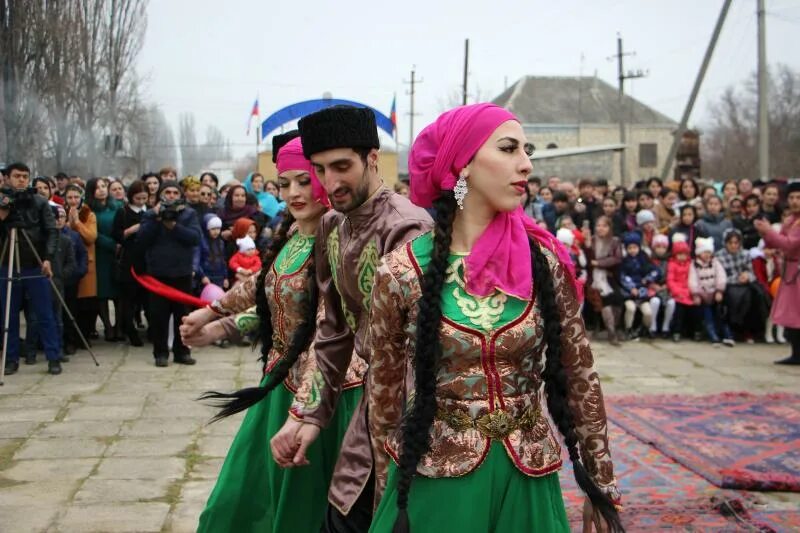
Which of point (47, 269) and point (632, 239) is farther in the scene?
point (632, 239)

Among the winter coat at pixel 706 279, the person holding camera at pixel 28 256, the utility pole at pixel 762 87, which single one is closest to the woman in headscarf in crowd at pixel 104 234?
the person holding camera at pixel 28 256

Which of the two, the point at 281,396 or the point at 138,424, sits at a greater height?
the point at 281,396

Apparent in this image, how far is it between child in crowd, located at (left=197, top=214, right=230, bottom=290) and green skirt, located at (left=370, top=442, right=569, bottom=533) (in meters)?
7.81

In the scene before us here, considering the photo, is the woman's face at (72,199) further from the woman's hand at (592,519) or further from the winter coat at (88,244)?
the woman's hand at (592,519)

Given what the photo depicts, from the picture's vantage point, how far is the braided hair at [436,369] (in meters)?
2.46

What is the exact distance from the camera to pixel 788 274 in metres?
9.38

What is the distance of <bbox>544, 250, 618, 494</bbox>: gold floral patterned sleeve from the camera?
2584mm

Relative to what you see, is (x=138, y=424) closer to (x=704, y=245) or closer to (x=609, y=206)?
(x=609, y=206)

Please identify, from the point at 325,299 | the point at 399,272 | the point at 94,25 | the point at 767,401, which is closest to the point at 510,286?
the point at 399,272

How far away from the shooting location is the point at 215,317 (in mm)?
4086

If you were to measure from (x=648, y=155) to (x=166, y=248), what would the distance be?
53012 mm

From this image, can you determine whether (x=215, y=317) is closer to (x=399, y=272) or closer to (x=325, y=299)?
(x=325, y=299)

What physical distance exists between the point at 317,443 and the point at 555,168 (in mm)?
46840

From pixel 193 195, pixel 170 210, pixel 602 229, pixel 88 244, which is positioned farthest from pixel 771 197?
pixel 88 244
